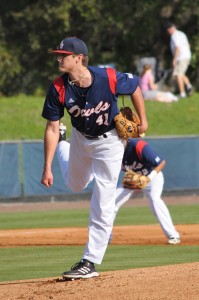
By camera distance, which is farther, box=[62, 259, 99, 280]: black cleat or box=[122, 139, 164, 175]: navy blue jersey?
box=[122, 139, 164, 175]: navy blue jersey

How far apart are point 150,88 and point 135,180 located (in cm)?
1405

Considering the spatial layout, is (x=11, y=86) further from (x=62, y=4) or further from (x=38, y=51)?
(x=62, y=4)

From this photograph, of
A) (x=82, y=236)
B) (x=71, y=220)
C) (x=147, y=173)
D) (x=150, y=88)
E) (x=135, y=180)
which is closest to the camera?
(x=135, y=180)

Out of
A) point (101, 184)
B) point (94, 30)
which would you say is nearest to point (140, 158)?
point (101, 184)

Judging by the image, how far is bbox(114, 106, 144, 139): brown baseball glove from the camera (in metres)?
8.36

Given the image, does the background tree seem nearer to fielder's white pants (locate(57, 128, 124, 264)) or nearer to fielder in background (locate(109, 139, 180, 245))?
fielder in background (locate(109, 139, 180, 245))

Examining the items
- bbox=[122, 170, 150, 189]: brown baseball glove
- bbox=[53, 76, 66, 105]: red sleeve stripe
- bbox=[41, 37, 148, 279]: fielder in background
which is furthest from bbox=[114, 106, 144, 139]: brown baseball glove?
bbox=[122, 170, 150, 189]: brown baseball glove

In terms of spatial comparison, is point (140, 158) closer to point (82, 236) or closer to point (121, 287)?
point (82, 236)

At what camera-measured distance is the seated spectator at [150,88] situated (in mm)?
25734

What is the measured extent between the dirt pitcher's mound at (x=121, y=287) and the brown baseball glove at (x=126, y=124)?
4.19 ft

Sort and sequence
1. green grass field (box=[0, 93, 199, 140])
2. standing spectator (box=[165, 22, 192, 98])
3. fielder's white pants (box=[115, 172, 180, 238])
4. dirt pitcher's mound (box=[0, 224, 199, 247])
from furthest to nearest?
green grass field (box=[0, 93, 199, 140]) → standing spectator (box=[165, 22, 192, 98]) → dirt pitcher's mound (box=[0, 224, 199, 247]) → fielder's white pants (box=[115, 172, 180, 238])

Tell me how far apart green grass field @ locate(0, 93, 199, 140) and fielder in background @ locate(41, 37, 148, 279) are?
55.9 ft

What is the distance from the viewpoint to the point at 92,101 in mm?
8242

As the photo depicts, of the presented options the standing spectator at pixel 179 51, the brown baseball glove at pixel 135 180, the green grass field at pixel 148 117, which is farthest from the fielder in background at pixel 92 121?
the green grass field at pixel 148 117
